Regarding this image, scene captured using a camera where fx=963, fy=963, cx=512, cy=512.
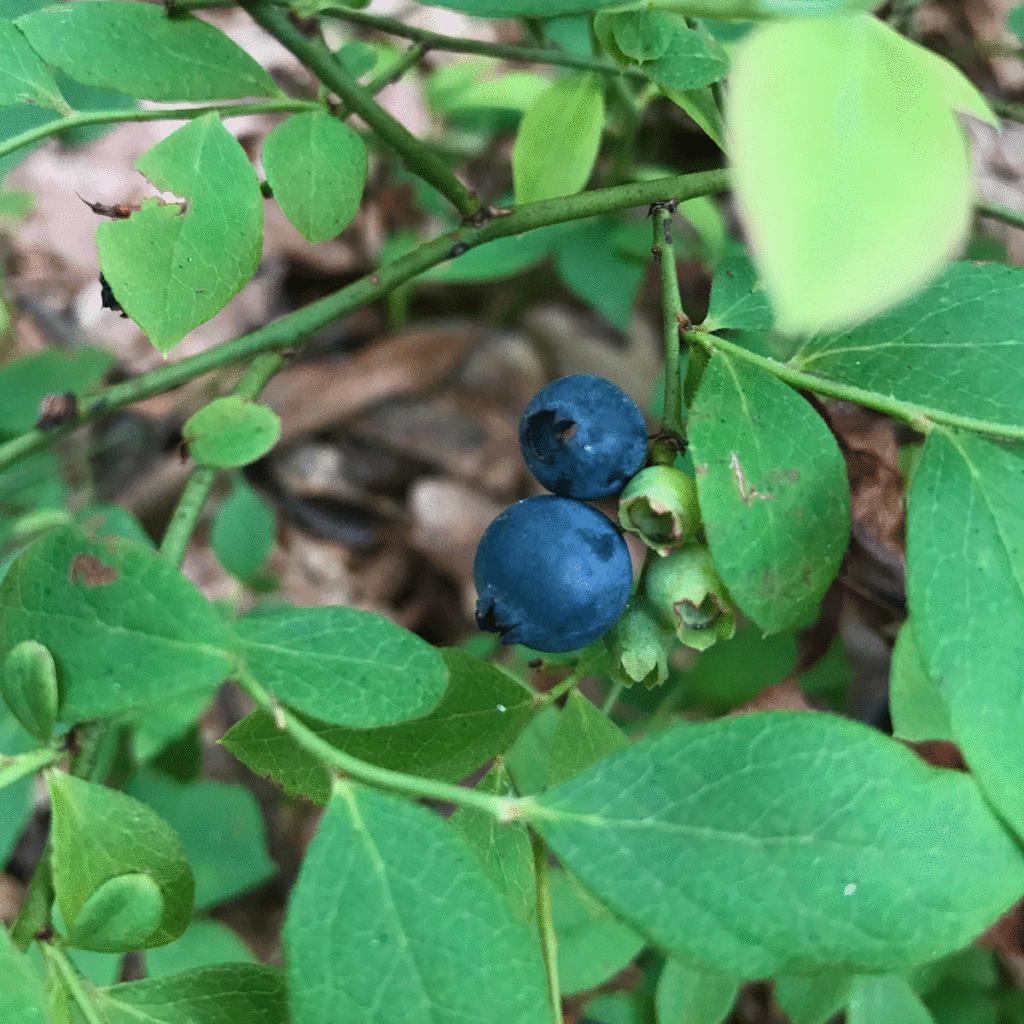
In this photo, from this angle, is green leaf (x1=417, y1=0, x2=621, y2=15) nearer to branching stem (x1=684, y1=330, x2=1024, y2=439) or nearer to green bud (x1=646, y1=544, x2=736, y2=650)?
branching stem (x1=684, y1=330, x2=1024, y2=439)

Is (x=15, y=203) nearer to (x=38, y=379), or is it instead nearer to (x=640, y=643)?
(x=38, y=379)

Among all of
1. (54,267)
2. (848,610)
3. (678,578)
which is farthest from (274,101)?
(54,267)

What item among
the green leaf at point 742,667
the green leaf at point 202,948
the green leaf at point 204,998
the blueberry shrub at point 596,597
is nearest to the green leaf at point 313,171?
the blueberry shrub at point 596,597

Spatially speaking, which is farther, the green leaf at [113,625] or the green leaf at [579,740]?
the green leaf at [579,740]

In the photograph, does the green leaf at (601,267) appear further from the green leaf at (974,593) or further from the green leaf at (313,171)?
the green leaf at (974,593)

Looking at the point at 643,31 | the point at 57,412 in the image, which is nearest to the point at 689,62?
the point at 643,31

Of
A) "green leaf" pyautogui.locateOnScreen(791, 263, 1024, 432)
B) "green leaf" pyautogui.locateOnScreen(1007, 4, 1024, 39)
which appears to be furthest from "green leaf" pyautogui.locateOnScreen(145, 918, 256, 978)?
"green leaf" pyautogui.locateOnScreen(1007, 4, 1024, 39)
